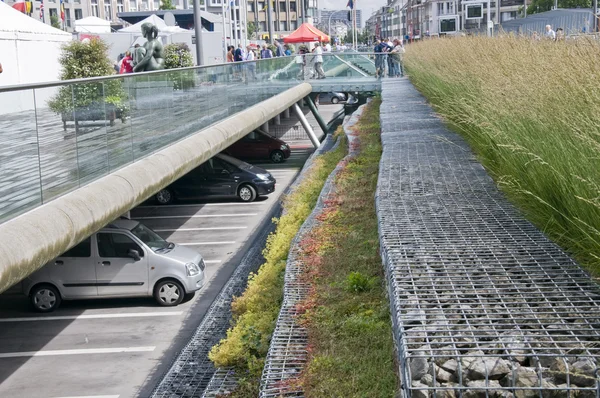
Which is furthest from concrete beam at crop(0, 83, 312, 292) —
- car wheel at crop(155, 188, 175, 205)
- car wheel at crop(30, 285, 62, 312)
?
car wheel at crop(155, 188, 175, 205)

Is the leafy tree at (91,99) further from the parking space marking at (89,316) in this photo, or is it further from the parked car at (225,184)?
the parked car at (225,184)

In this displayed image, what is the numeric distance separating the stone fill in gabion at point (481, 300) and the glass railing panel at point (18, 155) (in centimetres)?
359

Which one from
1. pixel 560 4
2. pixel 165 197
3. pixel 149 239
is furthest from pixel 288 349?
pixel 560 4

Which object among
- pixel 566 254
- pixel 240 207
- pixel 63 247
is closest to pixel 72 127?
pixel 63 247

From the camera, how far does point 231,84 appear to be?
65.6 ft

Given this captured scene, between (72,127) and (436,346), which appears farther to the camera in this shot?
(72,127)

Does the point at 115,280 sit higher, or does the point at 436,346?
the point at 436,346

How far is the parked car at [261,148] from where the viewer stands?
32.8 m

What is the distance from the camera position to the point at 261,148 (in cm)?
3284

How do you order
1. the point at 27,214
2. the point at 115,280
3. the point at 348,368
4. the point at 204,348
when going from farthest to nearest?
the point at 115,280
the point at 204,348
the point at 27,214
the point at 348,368

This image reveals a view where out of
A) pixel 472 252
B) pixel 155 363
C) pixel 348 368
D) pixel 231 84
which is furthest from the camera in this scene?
pixel 231 84

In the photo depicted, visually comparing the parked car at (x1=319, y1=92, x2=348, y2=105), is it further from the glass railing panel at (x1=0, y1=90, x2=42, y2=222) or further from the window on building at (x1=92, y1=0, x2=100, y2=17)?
the glass railing panel at (x1=0, y1=90, x2=42, y2=222)

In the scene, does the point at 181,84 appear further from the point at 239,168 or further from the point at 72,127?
the point at 239,168

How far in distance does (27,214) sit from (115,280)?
6.01 meters
